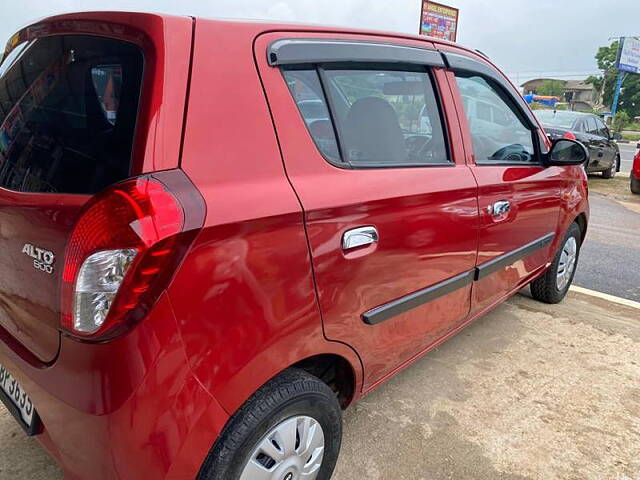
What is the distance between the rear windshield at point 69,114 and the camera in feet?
4.27

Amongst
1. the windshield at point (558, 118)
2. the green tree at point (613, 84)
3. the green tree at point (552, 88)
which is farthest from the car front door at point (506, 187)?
the green tree at point (552, 88)

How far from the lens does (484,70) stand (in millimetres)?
2592

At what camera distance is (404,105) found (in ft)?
7.03

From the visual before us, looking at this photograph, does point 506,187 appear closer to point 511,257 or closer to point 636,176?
point 511,257

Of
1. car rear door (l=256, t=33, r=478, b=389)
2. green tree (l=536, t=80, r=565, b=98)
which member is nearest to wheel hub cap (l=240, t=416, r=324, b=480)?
car rear door (l=256, t=33, r=478, b=389)

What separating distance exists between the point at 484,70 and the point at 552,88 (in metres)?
87.8

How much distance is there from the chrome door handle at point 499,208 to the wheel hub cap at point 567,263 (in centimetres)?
130

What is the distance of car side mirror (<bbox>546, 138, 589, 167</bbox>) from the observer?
3.00 m

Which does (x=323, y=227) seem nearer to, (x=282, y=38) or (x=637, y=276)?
(x=282, y=38)

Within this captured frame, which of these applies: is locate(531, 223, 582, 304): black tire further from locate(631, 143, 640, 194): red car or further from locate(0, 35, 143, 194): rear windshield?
locate(631, 143, 640, 194): red car

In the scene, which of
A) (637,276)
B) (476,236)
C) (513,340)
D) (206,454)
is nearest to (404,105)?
(476,236)

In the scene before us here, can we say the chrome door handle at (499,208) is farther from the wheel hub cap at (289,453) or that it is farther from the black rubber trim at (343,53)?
the wheel hub cap at (289,453)

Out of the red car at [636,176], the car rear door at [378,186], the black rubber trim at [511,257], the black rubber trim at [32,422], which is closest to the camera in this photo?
the black rubber trim at [32,422]

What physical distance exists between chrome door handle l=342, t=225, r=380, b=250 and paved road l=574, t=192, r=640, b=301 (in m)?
3.51
